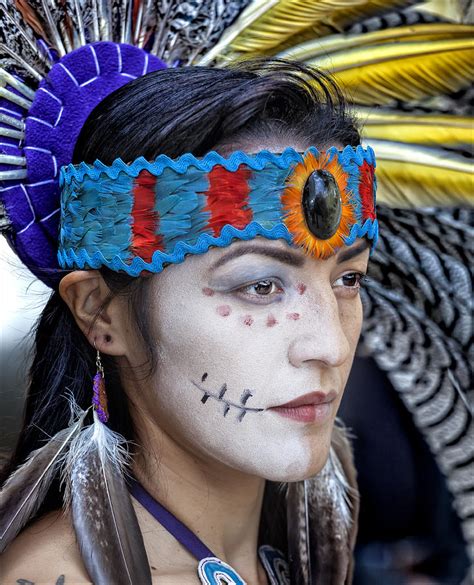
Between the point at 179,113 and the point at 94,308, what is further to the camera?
the point at 94,308

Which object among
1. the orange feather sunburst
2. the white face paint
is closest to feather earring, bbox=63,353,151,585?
the white face paint

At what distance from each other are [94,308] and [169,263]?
0.80 ft

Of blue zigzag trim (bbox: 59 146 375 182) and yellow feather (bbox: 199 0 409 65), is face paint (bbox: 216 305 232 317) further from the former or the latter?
yellow feather (bbox: 199 0 409 65)

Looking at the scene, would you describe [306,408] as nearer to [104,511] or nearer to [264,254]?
[264,254]

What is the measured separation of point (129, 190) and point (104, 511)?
66cm

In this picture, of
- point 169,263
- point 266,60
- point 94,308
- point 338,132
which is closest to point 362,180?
point 338,132

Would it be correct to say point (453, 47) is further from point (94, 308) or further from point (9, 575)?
point (9, 575)

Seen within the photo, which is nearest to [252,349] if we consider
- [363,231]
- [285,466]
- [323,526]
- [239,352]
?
[239,352]

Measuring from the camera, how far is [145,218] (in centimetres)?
168

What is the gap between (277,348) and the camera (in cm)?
165

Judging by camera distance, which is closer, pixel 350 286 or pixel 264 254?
pixel 264 254

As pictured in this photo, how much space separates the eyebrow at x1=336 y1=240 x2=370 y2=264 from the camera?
1.77m

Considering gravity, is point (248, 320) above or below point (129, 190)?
below

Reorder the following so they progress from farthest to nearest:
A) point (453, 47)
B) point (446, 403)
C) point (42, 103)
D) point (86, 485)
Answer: point (446, 403)
point (453, 47)
point (42, 103)
point (86, 485)
